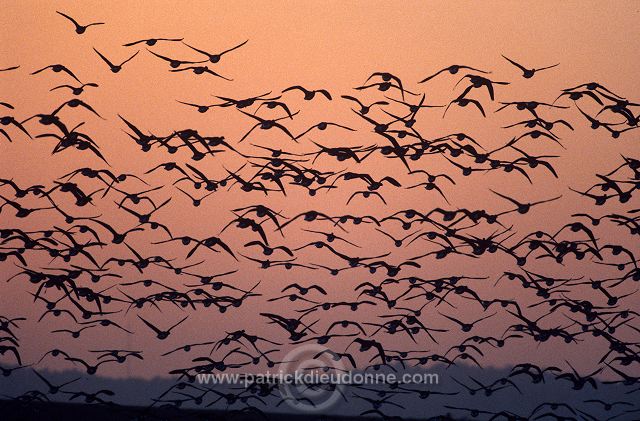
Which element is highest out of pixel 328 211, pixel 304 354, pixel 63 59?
pixel 63 59

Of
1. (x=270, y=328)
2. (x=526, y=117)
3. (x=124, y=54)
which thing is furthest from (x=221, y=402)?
(x=526, y=117)

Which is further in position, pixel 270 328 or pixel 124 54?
pixel 270 328

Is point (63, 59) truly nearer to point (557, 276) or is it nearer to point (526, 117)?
point (526, 117)

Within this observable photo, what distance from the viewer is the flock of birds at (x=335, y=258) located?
4.11m

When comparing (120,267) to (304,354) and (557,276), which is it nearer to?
(304,354)

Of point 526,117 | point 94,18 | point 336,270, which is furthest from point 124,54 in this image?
point 526,117

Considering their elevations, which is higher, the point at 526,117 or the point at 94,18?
the point at 94,18

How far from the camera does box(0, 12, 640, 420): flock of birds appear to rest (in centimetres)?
411

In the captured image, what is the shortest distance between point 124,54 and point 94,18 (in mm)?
274

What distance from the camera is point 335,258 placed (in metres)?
4.32

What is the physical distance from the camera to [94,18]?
160 inches

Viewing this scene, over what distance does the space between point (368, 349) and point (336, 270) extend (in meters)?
0.54

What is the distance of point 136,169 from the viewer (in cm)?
423

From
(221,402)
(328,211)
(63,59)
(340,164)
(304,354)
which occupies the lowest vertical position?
(221,402)
